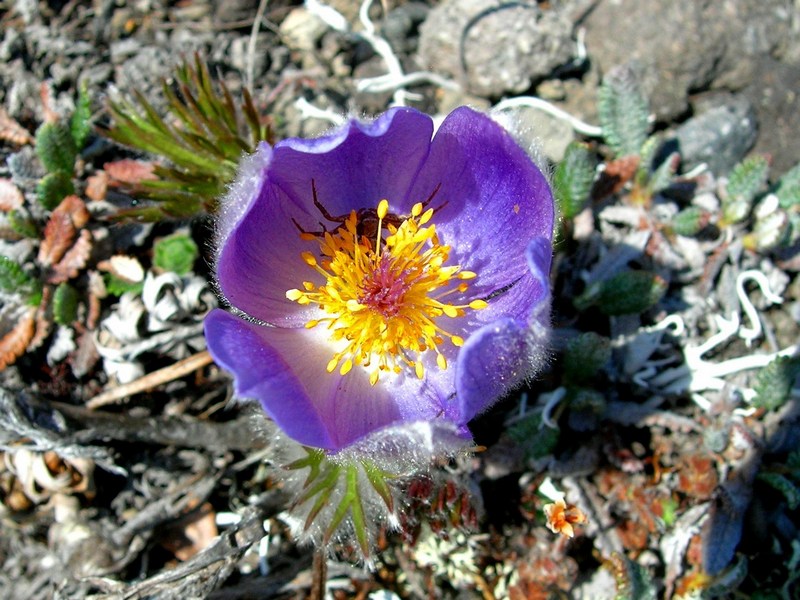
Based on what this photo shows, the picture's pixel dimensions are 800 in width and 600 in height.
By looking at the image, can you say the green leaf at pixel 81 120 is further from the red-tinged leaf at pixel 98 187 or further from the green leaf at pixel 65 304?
the green leaf at pixel 65 304

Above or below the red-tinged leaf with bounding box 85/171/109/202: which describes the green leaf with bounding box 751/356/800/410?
below

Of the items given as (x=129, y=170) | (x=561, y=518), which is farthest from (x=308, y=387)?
(x=129, y=170)

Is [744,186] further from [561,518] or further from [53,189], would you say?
[53,189]

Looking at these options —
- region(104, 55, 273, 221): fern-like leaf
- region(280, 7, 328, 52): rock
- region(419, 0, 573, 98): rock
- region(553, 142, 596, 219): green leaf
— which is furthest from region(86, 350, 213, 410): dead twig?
region(419, 0, 573, 98): rock

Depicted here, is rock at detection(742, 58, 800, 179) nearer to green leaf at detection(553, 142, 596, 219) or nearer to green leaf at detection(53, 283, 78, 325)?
green leaf at detection(553, 142, 596, 219)

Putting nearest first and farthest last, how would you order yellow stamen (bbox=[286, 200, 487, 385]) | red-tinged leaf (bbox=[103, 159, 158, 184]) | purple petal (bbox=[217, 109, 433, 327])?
1. purple petal (bbox=[217, 109, 433, 327])
2. yellow stamen (bbox=[286, 200, 487, 385])
3. red-tinged leaf (bbox=[103, 159, 158, 184])
